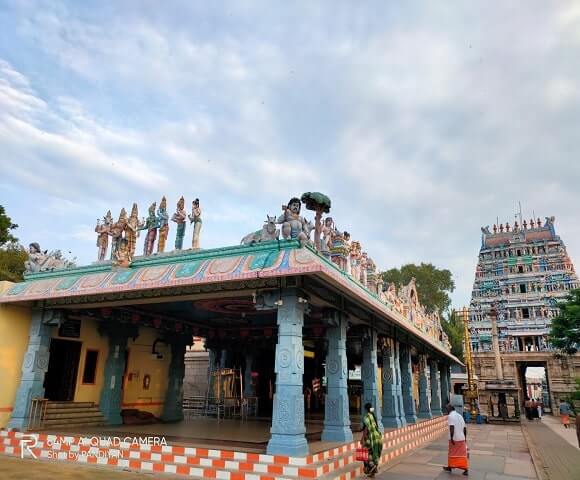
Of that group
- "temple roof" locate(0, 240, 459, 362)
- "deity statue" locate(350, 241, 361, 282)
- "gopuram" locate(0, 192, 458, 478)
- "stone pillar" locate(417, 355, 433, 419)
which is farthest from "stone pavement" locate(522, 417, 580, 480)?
"deity statue" locate(350, 241, 361, 282)

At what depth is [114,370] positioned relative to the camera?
12750 millimetres

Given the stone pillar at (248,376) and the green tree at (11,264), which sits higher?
the green tree at (11,264)

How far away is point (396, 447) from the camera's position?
35.8 ft

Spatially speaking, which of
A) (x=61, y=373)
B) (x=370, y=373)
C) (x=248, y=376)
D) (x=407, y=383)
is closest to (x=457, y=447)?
(x=370, y=373)

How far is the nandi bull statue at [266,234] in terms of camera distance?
28.1ft

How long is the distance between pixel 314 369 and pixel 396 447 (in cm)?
1046

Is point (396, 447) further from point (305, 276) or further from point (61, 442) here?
point (61, 442)

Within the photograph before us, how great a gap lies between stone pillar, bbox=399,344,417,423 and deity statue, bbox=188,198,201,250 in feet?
29.7

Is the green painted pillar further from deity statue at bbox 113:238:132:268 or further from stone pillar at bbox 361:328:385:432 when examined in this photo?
stone pillar at bbox 361:328:385:432

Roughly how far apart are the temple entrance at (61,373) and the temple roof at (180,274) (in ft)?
6.29

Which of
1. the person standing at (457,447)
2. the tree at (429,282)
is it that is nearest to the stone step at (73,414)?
the person standing at (457,447)

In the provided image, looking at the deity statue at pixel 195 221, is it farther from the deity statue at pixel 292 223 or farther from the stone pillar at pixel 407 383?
the stone pillar at pixel 407 383

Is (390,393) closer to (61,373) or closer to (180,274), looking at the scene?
(180,274)

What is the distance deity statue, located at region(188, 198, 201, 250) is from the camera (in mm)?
10086
